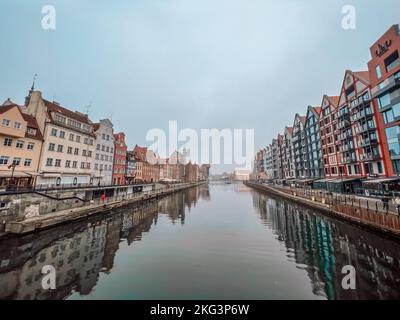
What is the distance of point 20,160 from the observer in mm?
30266

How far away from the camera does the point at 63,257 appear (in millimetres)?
14953

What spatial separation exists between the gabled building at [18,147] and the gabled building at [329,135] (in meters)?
68.5

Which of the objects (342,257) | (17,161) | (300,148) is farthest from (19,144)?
(300,148)

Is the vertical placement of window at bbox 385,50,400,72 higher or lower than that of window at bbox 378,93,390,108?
higher

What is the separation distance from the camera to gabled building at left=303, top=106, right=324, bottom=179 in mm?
58769

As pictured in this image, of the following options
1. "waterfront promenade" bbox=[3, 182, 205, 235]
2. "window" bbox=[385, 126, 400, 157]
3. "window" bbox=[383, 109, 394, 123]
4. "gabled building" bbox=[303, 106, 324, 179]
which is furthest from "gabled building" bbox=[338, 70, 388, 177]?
"waterfront promenade" bbox=[3, 182, 205, 235]

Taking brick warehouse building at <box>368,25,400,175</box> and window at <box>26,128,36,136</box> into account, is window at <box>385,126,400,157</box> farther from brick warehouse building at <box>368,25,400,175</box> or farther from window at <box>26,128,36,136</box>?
window at <box>26,128,36,136</box>

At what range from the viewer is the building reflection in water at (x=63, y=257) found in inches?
420

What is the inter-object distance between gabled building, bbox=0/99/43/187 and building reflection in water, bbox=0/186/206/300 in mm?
14137

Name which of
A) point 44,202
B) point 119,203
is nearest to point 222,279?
point 44,202

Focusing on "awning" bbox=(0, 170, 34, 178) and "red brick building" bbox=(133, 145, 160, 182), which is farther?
"red brick building" bbox=(133, 145, 160, 182)

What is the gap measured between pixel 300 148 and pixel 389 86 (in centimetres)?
4445
